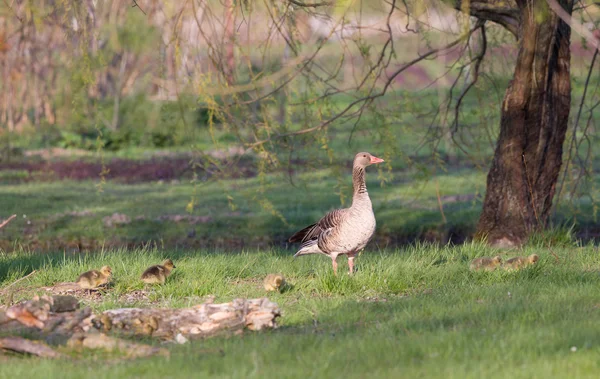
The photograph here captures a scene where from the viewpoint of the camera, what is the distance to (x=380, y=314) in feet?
24.0

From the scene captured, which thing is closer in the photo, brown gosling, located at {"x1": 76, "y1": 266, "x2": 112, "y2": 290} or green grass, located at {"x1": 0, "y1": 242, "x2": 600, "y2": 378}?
green grass, located at {"x1": 0, "y1": 242, "x2": 600, "y2": 378}

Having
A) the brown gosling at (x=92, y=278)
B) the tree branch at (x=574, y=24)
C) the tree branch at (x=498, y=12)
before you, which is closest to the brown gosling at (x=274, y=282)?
the brown gosling at (x=92, y=278)

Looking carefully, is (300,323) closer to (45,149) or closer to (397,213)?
(397,213)

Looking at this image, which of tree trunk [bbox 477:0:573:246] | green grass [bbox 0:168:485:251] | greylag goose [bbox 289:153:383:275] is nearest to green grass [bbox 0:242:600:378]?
greylag goose [bbox 289:153:383:275]

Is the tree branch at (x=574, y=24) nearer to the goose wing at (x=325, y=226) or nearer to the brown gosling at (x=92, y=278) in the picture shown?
the goose wing at (x=325, y=226)

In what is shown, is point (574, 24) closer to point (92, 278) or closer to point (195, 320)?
point (195, 320)

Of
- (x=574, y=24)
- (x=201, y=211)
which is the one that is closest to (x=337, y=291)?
(x=574, y=24)

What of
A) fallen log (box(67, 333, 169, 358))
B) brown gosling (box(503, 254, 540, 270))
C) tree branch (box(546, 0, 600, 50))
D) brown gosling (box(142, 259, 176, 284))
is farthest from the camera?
brown gosling (box(503, 254, 540, 270))

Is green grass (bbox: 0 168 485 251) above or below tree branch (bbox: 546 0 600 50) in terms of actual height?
below

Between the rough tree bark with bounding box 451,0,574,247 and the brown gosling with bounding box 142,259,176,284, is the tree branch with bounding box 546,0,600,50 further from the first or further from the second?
the brown gosling with bounding box 142,259,176,284

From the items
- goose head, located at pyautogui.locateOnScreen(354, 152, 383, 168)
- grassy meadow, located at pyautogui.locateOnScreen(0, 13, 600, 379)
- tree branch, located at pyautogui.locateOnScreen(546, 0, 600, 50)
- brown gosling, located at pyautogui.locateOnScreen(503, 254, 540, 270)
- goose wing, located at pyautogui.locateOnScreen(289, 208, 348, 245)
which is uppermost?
tree branch, located at pyautogui.locateOnScreen(546, 0, 600, 50)

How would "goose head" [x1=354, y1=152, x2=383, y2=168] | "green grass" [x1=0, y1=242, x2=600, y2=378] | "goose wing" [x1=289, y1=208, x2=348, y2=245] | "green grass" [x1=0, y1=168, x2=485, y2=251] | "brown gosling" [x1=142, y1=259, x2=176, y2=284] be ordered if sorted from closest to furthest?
"green grass" [x1=0, y1=242, x2=600, y2=378], "brown gosling" [x1=142, y1=259, x2=176, y2=284], "goose wing" [x1=289, y1=208, x2=348, y2=245], "goose head" [x1=354, y1=152, x2=383, y2=168], "green grass" [x1=0, y1=168, x2=485, y2=251]

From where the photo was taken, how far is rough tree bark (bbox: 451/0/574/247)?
11.5m

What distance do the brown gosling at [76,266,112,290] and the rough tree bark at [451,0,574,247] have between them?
5621 millimetres
